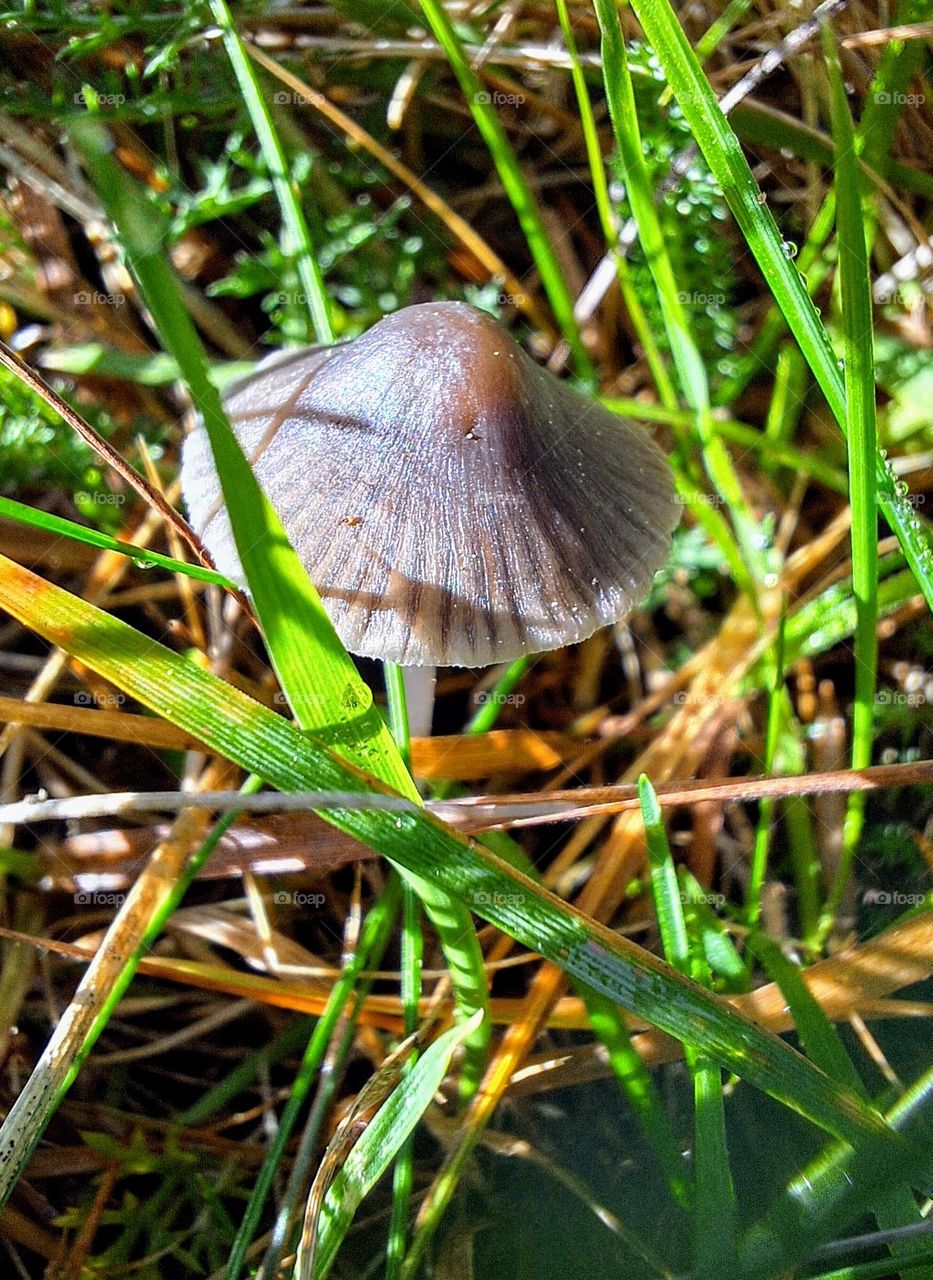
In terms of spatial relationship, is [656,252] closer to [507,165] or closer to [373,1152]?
[507,165]

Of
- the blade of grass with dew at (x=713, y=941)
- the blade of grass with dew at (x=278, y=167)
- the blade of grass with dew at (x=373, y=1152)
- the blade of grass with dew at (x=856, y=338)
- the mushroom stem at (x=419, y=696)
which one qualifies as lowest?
the blade of grass with dew at (x=373, y=1152)

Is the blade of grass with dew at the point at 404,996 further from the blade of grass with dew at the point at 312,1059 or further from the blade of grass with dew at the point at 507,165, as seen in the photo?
the blade of grass with dew at the point at 507,165

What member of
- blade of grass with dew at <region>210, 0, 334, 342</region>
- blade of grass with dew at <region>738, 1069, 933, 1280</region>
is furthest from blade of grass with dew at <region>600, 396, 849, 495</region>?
blade of grass with dew at <region>738, 1069, 933, 1280</region>

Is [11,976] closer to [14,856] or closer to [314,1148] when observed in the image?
[14,856]

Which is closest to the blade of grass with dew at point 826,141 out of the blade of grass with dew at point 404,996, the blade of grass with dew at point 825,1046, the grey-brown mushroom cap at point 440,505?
the grey-brown mushroom cap at point 440,505

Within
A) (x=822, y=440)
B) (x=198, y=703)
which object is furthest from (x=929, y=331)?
(x=198, y=703)

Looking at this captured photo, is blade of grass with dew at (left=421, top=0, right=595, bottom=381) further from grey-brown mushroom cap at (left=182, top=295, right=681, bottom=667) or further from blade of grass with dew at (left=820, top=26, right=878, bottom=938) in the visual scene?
blade of grass with dew at (left=820, top=26, right=878, bottom=938)

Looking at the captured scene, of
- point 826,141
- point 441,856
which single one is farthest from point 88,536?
point 826,141
